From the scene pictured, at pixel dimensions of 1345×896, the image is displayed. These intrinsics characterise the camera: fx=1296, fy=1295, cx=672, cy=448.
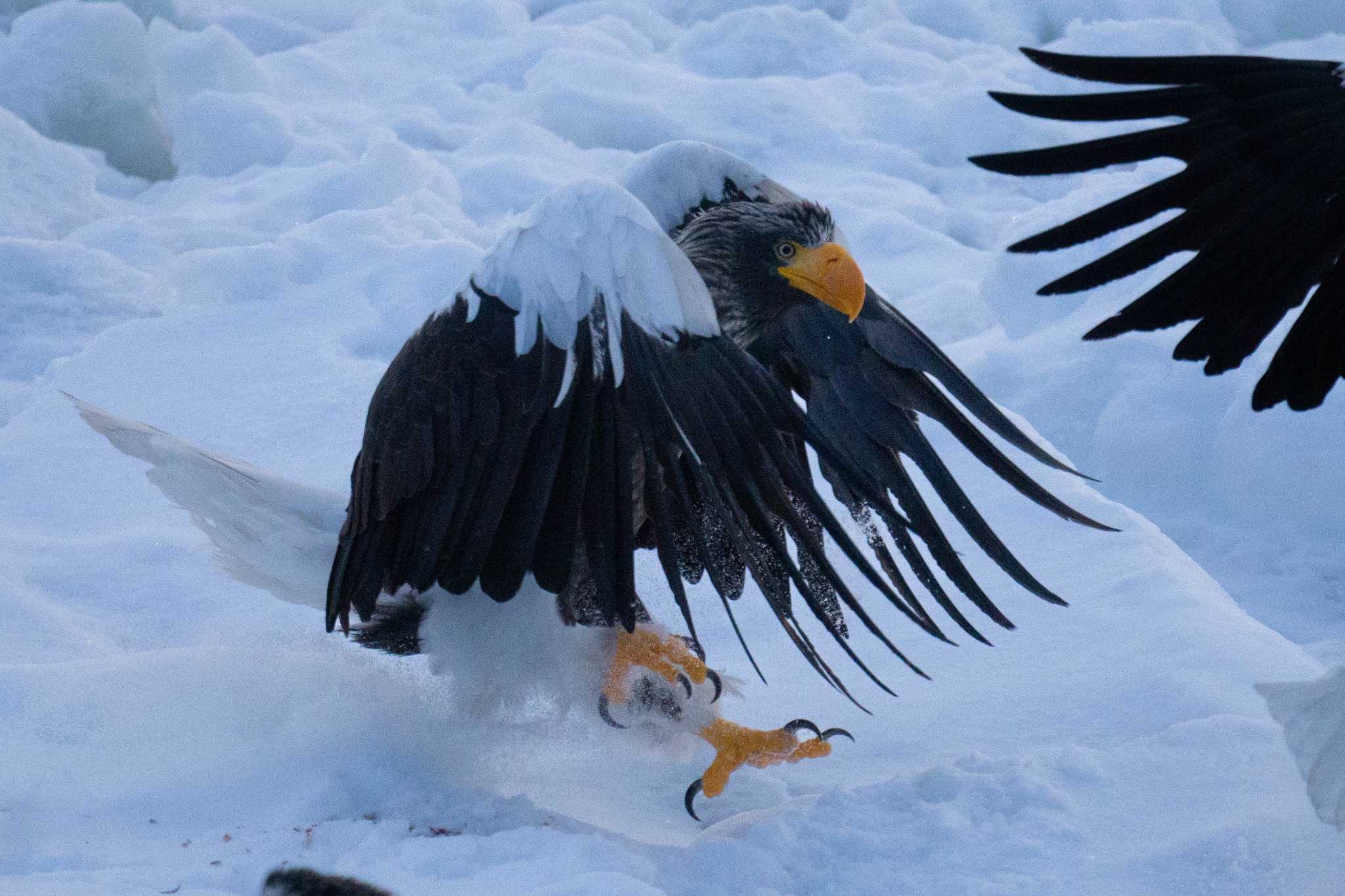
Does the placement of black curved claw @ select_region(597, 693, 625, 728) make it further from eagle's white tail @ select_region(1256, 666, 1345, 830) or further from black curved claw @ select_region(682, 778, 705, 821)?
eagle's white tail @ select_region(1256, 666, 1345, 830)

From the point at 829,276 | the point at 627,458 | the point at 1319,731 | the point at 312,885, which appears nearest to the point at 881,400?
the point at 829,276

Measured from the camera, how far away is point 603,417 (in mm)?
1958

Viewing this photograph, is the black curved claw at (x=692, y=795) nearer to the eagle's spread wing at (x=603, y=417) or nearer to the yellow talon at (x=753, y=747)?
the yellow talon at (x=753, y=747)

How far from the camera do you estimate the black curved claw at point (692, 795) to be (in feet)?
7.73

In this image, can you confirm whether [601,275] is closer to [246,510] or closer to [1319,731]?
[246,510]

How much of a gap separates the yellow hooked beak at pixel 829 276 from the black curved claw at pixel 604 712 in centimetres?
86

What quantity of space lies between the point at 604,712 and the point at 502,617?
282 mm

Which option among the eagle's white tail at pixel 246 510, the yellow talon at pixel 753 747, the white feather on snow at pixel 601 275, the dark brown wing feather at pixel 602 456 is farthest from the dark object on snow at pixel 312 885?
the eagle's white tail at pixel 246 510

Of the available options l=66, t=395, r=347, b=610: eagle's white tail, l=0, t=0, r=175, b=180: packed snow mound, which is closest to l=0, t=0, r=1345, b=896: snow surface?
l=0, t=0, r=175, b=180: packed snow mound

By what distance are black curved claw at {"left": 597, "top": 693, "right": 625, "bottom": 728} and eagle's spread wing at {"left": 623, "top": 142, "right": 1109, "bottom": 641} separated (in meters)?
0.61

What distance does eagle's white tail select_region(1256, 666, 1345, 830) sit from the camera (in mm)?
1797

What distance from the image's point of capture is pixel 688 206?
293cm

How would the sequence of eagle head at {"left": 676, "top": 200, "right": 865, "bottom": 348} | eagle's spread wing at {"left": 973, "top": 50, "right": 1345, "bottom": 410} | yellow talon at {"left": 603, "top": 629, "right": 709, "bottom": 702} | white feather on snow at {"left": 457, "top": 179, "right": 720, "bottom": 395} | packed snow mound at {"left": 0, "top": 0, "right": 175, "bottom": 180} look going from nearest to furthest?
eagle's spread wing at {"left": 973, "top": 50, "right": 1345, "bottom": 410}
white feather on snow at {"left": 457, "top": 179, "right": 720, "bottom": 395}
yellow talon at {"left": 603, "top": 629, "right": 709, "bottom": 702}
eagle head at {"left": 676, "top": 200, "right": 865, "bottom": 348}
packed snow mound at {"left": 0, "top": 0, "right": 175, "bottom": 180}

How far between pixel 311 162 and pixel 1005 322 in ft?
12.1
